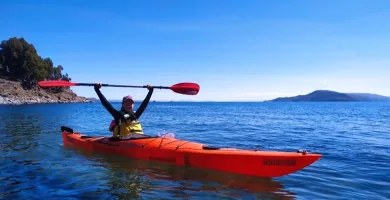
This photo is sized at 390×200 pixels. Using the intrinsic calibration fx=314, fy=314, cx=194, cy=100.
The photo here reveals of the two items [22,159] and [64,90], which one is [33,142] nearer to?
[22,159]

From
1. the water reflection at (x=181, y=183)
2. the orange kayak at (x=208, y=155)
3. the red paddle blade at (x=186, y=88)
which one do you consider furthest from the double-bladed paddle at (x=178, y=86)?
the water reflection at (x=181, y=183)

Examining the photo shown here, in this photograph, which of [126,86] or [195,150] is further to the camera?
[126,86]

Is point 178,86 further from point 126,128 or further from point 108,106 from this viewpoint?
point 108,106

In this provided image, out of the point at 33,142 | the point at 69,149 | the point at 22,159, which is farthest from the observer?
the point at 33,142

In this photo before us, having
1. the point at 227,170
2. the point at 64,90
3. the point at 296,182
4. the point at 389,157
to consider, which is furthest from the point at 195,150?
the point at 64,90

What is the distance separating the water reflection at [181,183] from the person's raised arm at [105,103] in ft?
4.95

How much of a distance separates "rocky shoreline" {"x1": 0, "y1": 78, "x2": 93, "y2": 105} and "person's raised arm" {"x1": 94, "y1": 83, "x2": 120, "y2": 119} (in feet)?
206

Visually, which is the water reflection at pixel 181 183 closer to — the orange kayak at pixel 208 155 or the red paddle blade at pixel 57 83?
the orange kayak at pixel 208 155

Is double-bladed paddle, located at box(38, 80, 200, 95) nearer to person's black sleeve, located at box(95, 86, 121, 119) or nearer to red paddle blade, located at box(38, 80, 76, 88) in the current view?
red paddle blade, located at box(38, 80, 76, 88)

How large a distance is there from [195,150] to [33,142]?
8.59 meters

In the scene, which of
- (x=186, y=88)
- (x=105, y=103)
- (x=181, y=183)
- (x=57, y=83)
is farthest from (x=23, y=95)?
(x=181, y=183)

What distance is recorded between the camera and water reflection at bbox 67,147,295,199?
6.43 m

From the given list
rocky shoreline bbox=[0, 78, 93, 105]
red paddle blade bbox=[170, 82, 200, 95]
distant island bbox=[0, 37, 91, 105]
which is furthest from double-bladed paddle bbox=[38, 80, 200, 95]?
distant island bbox=[0, 37, 91, 105]

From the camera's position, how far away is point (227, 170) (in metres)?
7.61
